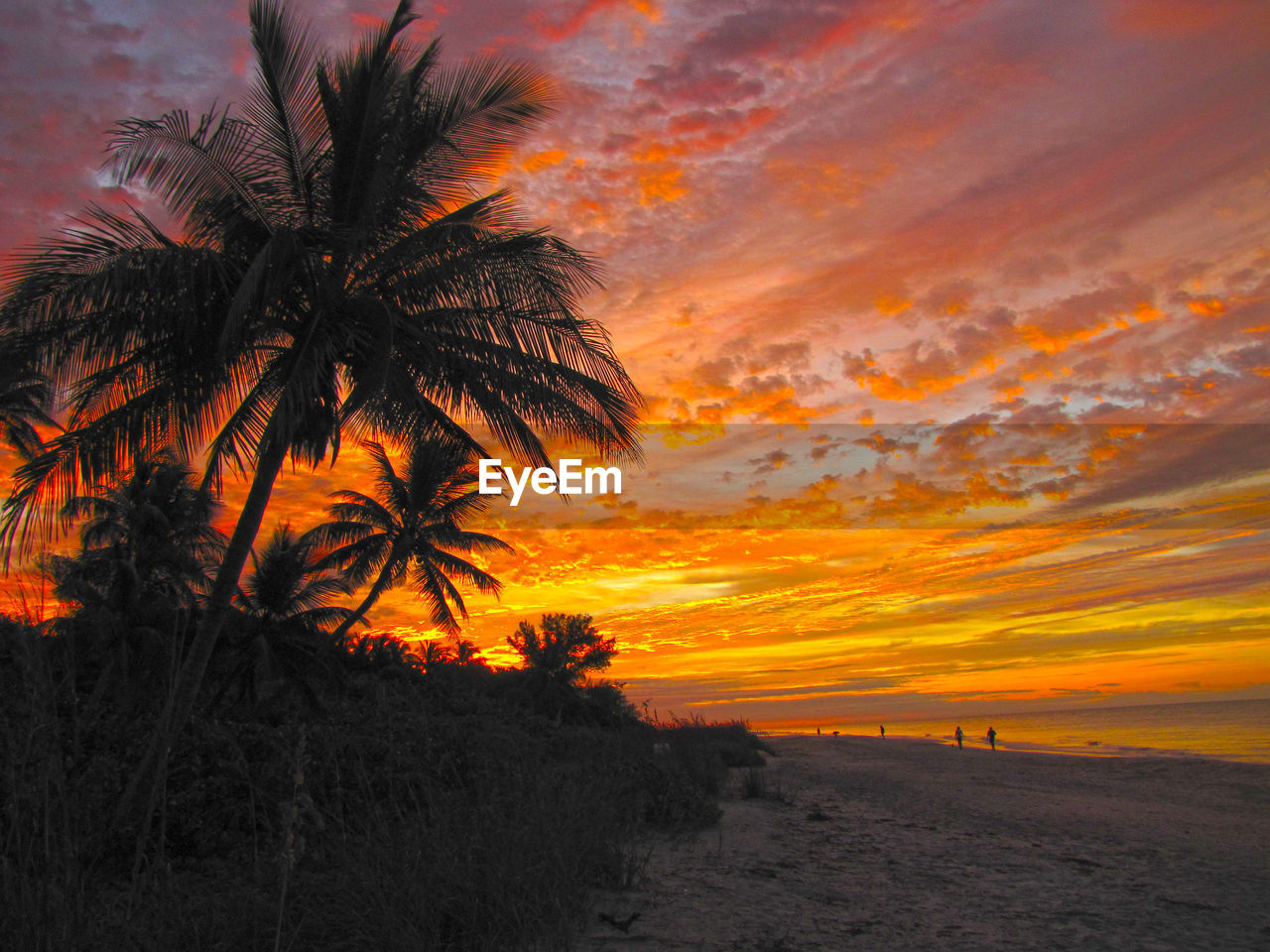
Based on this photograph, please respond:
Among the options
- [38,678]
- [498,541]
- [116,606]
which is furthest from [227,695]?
[38,678]

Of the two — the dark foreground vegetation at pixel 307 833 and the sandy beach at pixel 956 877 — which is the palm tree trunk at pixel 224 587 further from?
the sandy beach at pixel 956 877

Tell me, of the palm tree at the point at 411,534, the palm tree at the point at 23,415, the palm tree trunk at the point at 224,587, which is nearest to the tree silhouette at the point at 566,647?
the palm tree at the point at 411,534

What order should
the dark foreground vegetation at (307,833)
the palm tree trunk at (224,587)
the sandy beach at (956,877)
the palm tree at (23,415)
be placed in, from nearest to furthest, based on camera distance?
the dark foreground vegetation at (307,833) → the sandy beach at (956,877) → the palm tree trunk at (224,587) → the palm tree at (23,415)

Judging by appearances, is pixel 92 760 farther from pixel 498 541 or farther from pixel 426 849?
pixel 498 541

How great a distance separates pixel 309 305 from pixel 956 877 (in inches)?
338

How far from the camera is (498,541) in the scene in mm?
23078

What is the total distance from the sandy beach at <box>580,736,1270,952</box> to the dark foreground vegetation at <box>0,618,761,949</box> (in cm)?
58

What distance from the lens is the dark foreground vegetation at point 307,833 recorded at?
262 cm

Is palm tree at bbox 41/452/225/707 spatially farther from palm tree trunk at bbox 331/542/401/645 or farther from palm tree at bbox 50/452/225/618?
palm tree trunk at bbox 331/542/401/645

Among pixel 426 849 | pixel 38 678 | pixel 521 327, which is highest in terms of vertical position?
pixel 521 327

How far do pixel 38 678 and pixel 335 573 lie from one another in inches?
848

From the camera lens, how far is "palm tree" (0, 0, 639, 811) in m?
7.32

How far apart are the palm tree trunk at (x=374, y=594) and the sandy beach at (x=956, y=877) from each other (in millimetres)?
12870

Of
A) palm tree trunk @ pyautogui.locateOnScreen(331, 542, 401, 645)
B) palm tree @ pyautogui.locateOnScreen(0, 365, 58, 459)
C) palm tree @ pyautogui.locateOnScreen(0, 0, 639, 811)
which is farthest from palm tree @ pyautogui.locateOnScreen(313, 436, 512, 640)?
palm tree @ pyautogui.locateOnScreen(0, 0, 639, 811)
